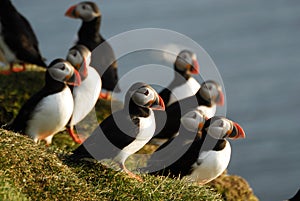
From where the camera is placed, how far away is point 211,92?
1261cm

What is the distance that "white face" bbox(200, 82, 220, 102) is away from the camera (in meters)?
12.1

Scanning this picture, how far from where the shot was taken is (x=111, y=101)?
42.1 feet

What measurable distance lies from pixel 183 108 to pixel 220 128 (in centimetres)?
204

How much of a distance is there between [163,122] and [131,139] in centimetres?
270

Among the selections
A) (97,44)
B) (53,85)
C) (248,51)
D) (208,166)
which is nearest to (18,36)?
(97,44)

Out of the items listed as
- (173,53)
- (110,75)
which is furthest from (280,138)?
(110,75)

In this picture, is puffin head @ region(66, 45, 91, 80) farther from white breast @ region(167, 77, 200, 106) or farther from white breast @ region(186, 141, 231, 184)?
white breast @ region(186, 141, 231, 184)

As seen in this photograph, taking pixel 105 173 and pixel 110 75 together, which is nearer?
pixel 105 173

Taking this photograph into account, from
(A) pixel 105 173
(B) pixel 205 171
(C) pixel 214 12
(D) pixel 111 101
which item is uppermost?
(A) pixel 105 173

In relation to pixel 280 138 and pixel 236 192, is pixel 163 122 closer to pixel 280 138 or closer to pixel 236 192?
pixel 236 192

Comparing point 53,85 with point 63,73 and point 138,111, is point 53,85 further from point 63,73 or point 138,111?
point 138,111

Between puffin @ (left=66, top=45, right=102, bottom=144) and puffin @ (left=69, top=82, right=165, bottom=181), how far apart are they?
2.49m

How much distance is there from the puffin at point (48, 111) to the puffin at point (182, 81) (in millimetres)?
2638

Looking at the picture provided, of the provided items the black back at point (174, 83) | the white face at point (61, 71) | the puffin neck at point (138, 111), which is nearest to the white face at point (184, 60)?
the black back at point (174, 83)
